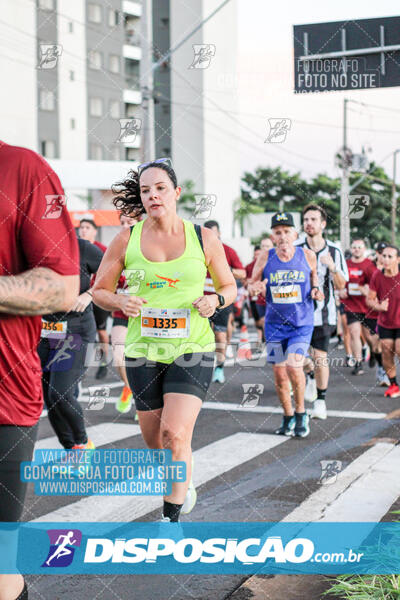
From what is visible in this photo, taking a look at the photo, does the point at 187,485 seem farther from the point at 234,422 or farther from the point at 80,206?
the point at 80,206

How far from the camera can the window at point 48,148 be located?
1967 inches

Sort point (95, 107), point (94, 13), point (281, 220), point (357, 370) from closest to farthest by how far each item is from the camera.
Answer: point (281, 220)
point (357, 370)
point (95, 107)
point (94, 13)

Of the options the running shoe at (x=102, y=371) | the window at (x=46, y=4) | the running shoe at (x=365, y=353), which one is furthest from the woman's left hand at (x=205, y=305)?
the window at (x=46, y=4)

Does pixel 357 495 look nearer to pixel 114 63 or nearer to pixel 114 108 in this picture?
pixel 114 108

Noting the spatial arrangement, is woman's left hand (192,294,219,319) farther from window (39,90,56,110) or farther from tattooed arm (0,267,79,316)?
window (39,90,56,110)

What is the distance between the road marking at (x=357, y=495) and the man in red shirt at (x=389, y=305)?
3.93 m

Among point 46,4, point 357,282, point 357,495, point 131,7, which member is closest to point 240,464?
point 357,495

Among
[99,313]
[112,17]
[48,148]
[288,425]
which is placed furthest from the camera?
[112,17]

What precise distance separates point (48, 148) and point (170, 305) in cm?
4815

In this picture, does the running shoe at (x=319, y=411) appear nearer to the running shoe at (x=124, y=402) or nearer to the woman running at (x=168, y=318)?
the running shoe at (x=124, y=402)

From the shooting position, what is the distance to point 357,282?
12.2 meters

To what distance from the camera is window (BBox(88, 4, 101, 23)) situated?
53.7 m

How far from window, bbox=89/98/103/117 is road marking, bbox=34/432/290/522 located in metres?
48.2

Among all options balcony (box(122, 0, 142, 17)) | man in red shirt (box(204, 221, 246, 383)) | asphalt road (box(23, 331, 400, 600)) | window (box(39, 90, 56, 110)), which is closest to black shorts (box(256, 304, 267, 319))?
man in red shirt (box(204, 221, 246, 383))
